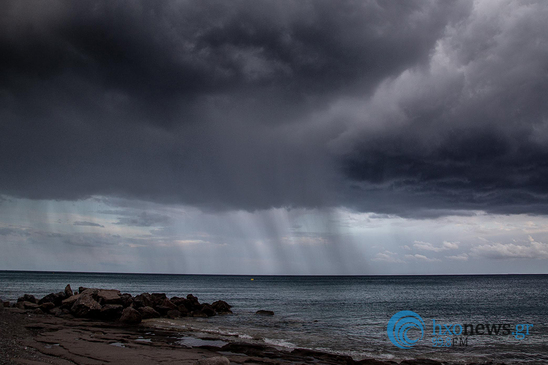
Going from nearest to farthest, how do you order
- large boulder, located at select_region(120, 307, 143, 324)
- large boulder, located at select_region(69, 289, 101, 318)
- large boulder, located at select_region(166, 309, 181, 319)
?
large boulder, located at select_region(120, 307, 143, 324), large boulder, located at select_region(69, 289, 101, 318), large boulder, located at select_region(166, 309, 181, 319)

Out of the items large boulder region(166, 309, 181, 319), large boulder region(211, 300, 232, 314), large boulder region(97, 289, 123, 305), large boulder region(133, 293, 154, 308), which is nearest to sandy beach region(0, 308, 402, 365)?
large boulder region(97, 289, 123, 305)

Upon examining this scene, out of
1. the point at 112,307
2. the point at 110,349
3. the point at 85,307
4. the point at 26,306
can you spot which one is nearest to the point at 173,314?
the point at 112,307

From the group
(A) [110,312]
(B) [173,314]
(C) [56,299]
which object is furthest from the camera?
(C) [56,299]

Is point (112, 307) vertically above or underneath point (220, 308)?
above

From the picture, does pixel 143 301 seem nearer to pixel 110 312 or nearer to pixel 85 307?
pixel 110 312

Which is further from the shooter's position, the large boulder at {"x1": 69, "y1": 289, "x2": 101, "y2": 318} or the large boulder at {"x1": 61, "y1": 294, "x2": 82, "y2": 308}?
the large boulder at {"x1": 61, "y1": 294, "x2": 82, "y2": 308}

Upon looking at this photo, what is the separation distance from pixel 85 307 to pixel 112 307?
280 cm

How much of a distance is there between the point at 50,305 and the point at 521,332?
44.6 metres

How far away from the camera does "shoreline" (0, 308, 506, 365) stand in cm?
1623

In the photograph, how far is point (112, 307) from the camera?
1273 inches

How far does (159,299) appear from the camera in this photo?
4034 cm

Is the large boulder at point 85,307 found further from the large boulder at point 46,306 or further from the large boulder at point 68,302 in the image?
the large boulder at point 46,306

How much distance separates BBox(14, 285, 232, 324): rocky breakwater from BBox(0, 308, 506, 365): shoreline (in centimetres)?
625

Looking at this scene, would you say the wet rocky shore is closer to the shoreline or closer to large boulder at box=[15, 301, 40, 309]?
the shoreline
